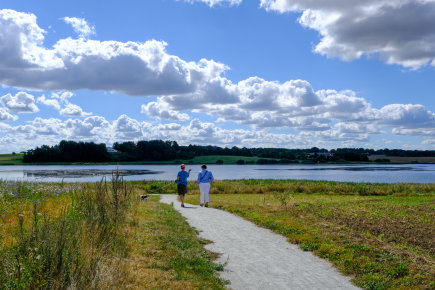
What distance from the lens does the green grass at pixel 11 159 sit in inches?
5438

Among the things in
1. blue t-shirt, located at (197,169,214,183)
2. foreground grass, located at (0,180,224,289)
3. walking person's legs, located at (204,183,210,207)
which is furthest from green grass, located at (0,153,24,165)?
foreground grass, located at (0,180,224,289)

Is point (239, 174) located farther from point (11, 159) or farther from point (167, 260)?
point (11, 159)

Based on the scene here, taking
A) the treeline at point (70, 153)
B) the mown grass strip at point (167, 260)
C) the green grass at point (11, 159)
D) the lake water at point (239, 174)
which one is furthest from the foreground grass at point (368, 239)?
the green grass at point (11, 159)

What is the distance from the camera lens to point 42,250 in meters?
5.27

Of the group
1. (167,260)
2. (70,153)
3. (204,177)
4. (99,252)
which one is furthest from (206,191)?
(70,153)

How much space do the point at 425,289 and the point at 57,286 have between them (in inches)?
232

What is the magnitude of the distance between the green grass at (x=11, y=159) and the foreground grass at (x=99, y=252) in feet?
465

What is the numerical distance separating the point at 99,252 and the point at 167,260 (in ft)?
6.32

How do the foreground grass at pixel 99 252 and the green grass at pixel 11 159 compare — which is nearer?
the foreground grass at pixel 99 252

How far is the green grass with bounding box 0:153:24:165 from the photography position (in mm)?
138125

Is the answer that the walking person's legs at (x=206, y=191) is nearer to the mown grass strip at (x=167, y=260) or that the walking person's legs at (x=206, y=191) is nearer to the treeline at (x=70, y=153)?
the mown grass strip at (x=167, y=260)

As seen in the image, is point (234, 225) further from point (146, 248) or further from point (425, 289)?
point (425, 289)

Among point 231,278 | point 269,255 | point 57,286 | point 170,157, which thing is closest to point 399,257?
point 269,255

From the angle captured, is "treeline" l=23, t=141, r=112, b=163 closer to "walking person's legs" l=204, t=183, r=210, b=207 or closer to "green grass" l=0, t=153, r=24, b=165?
"green grass" l=0, t=153, r=24, b=165
